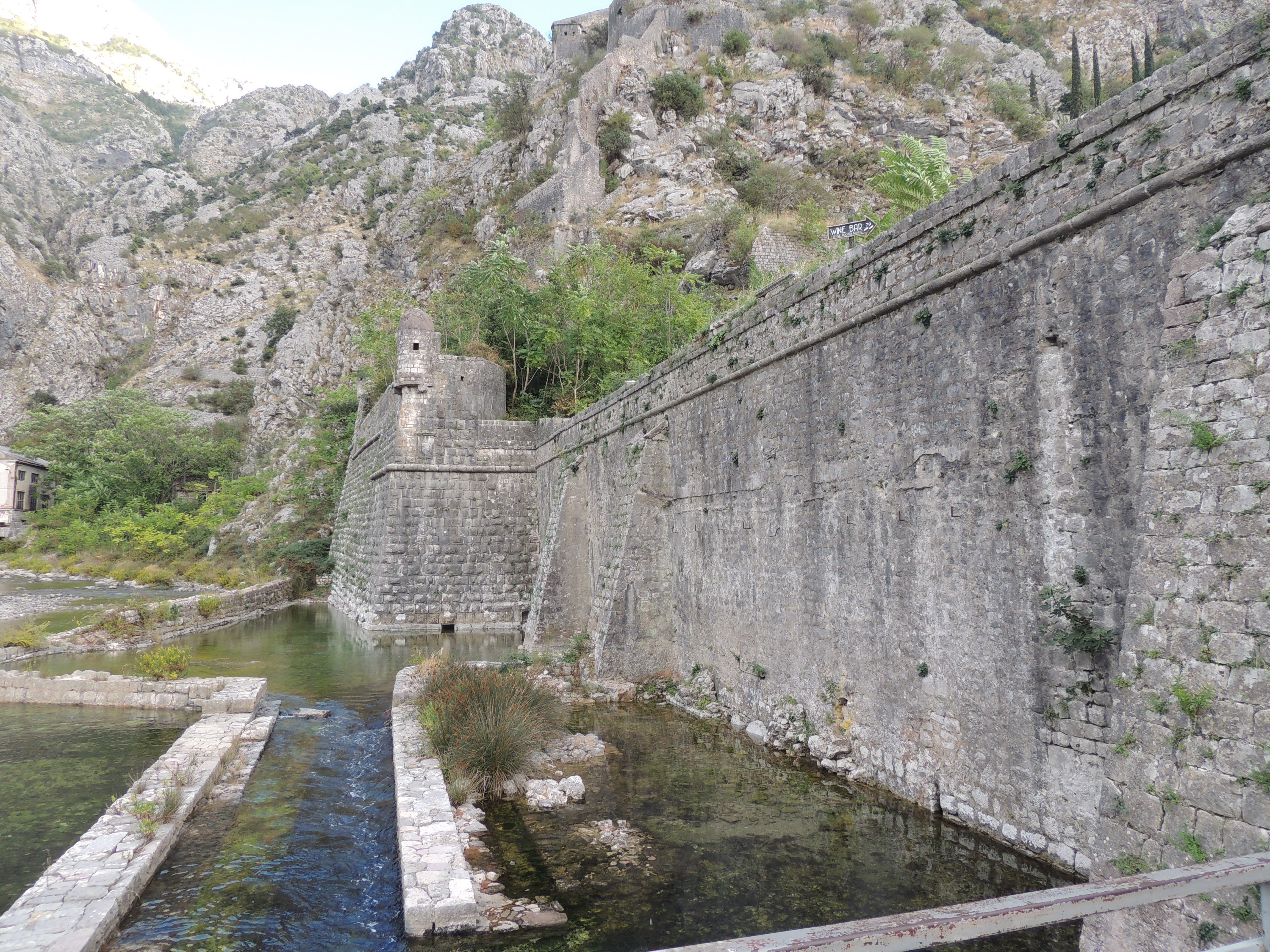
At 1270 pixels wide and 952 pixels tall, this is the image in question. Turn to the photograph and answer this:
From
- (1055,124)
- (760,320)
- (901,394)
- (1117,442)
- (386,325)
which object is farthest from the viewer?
(1055,124)

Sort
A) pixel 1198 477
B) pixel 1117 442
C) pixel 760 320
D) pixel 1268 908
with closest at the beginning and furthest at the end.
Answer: pixel 1268 908
pixel 1198 477
pixel 1117 442
pixel 760 320

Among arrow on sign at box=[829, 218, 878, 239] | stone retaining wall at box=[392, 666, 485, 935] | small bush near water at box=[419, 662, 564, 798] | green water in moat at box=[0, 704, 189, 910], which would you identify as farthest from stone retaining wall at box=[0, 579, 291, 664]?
arrow on sign at box=[829, 218, 878, 239]

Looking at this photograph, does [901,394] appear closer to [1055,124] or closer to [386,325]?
[386,325]

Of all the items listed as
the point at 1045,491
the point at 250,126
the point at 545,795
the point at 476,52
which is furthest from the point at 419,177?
the point at 1045,491

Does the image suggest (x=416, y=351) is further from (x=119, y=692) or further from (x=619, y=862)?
(x=619, y=862)

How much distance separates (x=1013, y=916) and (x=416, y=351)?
19017mm

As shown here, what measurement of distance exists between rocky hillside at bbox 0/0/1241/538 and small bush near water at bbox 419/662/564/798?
20106 mm

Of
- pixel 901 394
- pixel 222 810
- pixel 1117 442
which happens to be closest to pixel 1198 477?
pixel 1117 442

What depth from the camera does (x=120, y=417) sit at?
138 ft

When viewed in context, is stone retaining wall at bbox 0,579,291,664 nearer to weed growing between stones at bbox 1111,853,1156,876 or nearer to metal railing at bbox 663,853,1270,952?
metal railing at bbox 663,853,1270,952

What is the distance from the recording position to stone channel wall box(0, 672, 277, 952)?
4070 millimetres

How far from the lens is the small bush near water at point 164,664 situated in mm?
11477

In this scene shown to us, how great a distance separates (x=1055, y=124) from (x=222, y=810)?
1634 inches

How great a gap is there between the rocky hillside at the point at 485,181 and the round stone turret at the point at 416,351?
34.9 feet
